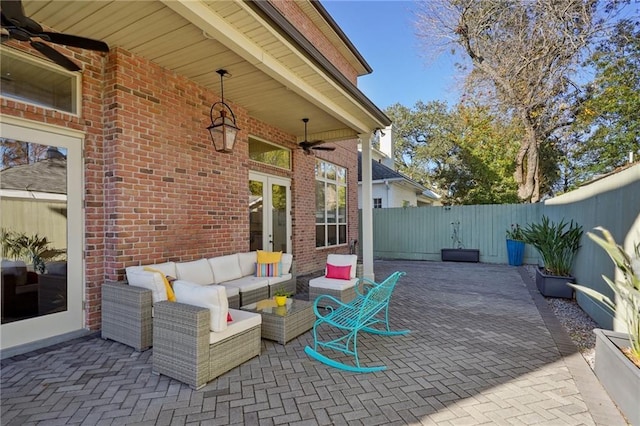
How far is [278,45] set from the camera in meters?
3.71

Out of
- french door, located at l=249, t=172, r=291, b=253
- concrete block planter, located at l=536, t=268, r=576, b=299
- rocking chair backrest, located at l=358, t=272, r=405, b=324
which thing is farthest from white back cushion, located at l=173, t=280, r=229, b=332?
concrete block planter, located at l=536, t=268, r=576, b=299

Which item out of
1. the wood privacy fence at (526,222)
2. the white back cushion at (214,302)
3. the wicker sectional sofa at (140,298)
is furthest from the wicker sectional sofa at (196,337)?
the wood privacy fence at (526,222)

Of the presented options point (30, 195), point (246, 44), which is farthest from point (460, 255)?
point (30, 195)

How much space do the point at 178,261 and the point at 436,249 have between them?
907 cm

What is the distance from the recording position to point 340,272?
5.25m

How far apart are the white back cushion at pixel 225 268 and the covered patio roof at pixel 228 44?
2741mm

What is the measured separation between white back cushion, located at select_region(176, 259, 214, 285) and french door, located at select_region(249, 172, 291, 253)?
2.01 m

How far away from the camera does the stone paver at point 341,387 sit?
7.54ft

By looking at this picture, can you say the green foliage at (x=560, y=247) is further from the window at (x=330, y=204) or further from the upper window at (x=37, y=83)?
the upper window at (x=37, y=83)

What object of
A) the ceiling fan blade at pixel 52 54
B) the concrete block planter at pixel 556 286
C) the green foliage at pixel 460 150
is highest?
the green foliage at pixel 460 150

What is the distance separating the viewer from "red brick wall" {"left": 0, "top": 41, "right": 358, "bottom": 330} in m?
3.91

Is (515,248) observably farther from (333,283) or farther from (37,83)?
(37,83)

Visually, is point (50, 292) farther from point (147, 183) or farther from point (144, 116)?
point (144, 116)

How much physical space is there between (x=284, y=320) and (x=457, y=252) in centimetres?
873
